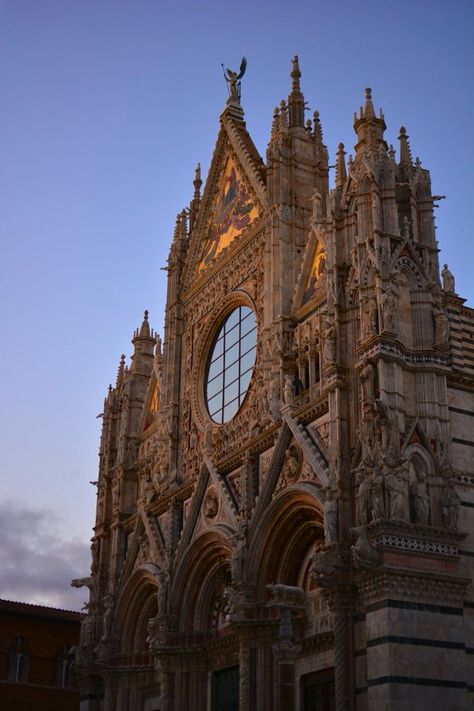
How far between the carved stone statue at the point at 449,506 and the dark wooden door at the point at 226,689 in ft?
23.7

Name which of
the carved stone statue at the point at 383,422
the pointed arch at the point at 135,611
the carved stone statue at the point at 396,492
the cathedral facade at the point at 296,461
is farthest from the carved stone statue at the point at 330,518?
the pointed arch at the point at 135,611

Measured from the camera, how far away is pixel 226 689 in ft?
75.8

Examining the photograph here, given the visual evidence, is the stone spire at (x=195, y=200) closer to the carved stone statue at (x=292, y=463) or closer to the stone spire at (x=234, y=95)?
the stone spire at (x=234, y=95)

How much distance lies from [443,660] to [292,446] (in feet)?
19.1

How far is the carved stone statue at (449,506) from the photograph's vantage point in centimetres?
1795

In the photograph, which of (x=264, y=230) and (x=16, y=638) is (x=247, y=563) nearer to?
(x=264, y=230)

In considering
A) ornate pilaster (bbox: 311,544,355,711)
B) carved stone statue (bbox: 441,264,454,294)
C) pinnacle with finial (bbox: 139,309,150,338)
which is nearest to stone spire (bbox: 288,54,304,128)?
carved stone statue (bbox: 441,264,454,294)

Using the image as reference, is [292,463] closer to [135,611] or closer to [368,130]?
[368,130]

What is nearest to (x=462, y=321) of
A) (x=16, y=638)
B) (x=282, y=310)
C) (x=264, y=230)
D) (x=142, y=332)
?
(x=282, y=310)

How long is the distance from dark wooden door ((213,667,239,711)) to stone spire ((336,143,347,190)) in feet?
36.3

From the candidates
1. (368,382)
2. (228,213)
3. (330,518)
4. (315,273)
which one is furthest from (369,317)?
(228,213)

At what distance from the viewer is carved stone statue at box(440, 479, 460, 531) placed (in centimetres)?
1795

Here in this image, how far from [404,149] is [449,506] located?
8.46 meters

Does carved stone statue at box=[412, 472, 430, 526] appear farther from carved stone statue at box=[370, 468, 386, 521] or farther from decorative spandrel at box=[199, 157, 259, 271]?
decorative spandrel at box=[199, 157, 259, 271]
